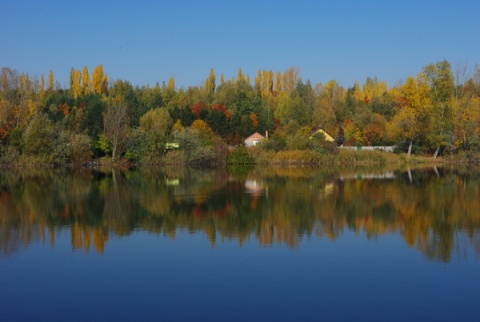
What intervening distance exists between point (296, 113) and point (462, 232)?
5073 cm

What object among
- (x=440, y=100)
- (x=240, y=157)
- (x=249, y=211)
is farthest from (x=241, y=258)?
(x=440, y=100)

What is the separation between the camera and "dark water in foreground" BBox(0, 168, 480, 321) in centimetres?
804

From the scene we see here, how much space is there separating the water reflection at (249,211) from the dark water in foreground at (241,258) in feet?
0.17

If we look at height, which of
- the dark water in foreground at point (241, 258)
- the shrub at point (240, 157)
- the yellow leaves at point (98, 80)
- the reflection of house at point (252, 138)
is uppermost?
the yellow leaves at point (98, 80)

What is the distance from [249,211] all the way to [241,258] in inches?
248

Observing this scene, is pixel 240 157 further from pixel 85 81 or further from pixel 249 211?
pixel 85 81

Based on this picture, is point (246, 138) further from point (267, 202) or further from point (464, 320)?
point (464, 320)

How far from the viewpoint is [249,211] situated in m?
17.2

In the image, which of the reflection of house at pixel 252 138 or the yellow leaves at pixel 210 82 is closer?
the reflection of house at pixel 252 138

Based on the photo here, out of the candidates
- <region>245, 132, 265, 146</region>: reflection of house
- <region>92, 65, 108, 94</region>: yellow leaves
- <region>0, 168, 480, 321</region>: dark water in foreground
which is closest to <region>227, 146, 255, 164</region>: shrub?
<region>245, 132, 265, 146</region>: reflection of house

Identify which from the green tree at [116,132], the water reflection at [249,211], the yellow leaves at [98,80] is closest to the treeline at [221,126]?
the green tree at [116,132]

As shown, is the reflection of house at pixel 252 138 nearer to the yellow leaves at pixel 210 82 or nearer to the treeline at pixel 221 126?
the treeline at pixel 221 126

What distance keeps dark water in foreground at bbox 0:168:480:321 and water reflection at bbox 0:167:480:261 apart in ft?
0.17

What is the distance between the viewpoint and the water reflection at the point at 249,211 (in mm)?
13195
